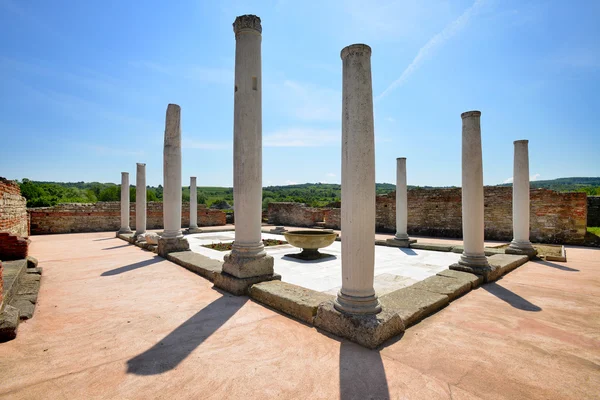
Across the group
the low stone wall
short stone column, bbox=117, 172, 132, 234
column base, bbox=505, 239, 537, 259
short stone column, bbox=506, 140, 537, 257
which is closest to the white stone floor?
column base, bbox=505, 239, 537, 259

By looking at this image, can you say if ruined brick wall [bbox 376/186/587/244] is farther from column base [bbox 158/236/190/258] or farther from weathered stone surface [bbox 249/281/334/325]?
weathered stone surface [bbox 249/281/334/325]

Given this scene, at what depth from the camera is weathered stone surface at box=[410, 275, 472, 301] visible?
15.1 feet

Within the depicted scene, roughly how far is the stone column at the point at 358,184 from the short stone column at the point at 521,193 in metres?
7.02

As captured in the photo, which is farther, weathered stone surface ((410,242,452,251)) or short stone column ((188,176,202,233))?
short stone column ((188,176,202,233))

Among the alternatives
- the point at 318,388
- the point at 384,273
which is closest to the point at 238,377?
the point at 318,388

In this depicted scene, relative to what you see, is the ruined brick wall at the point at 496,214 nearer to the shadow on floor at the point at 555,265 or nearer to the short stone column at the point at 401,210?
the short stone column at the point at 401,210

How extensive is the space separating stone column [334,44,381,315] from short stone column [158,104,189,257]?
609 cm

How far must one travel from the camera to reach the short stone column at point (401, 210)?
10.7 metres

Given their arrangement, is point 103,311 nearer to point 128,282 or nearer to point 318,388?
point 128,282

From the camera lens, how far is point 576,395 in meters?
2.31

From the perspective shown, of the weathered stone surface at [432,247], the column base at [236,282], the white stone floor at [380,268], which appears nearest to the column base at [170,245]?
the white stone floor at [380,268]

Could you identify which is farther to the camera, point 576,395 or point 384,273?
point 384,273

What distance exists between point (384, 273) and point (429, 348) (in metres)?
3.20

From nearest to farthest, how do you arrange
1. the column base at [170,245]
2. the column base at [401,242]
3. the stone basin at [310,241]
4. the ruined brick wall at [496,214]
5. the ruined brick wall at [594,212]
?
the stone basin at [310,241] → the column base at [170,245] → the column base at [401,242] → the ruined brick wall at [496,214] → the ruined brick wall at [594,212]
